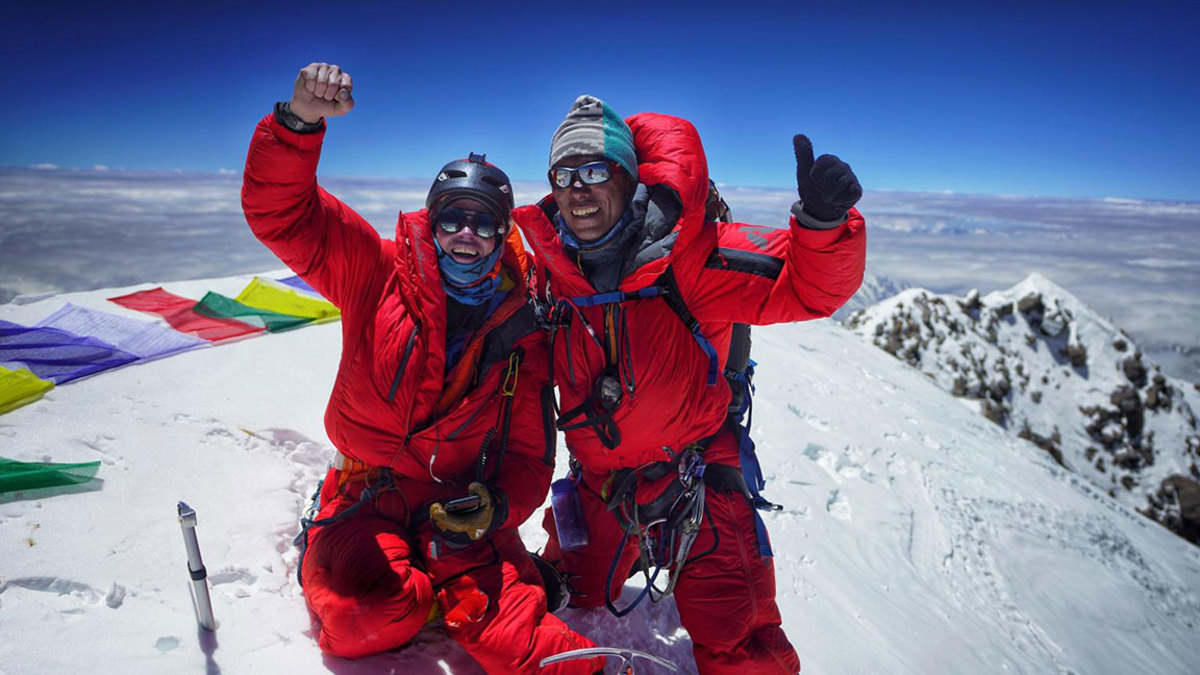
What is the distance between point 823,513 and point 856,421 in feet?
11.0

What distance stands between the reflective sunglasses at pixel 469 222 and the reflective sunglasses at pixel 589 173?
394 millimetres

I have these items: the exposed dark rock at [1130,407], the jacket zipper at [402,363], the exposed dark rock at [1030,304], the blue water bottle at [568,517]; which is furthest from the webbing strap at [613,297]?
the exposed dark rock at [1130,407]

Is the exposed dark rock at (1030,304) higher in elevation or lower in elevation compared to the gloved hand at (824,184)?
lower

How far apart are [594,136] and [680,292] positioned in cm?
83

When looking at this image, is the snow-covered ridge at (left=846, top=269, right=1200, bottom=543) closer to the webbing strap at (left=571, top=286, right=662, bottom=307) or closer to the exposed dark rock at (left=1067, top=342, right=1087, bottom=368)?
the exposed dark rock at (left=1067, top=342, right=1087, bottom=368)

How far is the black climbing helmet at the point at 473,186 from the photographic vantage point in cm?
266

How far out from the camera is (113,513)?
2941mm

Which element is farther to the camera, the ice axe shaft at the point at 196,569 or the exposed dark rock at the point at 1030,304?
the exposed dark rock at the point at 1030,304

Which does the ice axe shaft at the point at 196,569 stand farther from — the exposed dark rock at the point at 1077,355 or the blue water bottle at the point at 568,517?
the exposed dark rock at the point at 1077,355

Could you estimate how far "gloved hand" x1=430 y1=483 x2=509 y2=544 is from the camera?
250 centimetres

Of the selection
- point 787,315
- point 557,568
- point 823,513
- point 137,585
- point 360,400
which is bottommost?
point 823,513

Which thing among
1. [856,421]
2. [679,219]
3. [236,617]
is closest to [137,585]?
[236,617]

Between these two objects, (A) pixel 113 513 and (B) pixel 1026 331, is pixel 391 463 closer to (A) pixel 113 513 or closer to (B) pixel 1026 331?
(A) pixel 113 513

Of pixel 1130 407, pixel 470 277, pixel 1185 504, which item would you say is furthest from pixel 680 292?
pixel 1130 407
